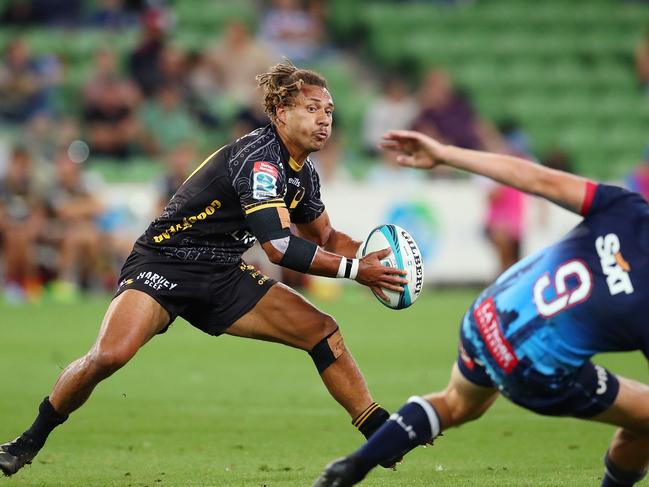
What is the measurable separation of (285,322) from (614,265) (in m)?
2.48

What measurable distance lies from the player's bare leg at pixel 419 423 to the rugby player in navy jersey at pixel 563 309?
0.02 m

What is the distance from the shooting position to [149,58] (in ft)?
64.1

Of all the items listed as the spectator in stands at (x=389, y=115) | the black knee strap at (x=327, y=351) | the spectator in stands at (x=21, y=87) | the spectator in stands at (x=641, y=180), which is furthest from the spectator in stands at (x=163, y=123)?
the black knee strap at (x=327, y=351)

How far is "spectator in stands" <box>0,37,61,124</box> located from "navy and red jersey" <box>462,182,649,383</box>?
1486 centimetres

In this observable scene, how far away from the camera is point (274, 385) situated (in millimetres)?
10422

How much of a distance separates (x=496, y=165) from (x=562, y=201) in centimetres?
31

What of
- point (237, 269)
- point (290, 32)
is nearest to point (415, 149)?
point (237, 269)

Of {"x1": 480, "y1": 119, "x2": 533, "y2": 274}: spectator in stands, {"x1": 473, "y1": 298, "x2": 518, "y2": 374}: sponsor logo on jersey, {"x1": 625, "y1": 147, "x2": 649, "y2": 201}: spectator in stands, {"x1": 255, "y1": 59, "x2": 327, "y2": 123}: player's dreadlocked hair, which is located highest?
{"x1": 255, "y1": 59, "x2": 327, "y2": 123}: player's dreadlocked hair

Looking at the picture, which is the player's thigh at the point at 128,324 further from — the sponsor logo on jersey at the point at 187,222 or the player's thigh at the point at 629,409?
the player's thigh at the point at 629,409

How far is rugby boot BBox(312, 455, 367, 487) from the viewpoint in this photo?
5.30 meters

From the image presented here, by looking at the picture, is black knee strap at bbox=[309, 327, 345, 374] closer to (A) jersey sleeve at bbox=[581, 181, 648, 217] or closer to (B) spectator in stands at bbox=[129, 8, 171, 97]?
(A) jersey sleeve at bbox=[581, 181, 648, 217]

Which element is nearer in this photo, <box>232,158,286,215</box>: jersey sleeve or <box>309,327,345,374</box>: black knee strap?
<box>232,158,286,215</box>: jersey sleeve

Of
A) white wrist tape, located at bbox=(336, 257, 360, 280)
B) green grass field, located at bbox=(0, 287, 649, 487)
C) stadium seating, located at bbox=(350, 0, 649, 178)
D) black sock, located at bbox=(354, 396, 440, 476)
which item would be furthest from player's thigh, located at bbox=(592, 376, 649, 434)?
stadium seating, located at bbox=(350, 0, 649, 178)

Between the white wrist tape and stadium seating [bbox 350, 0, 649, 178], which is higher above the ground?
the white wrist tape
